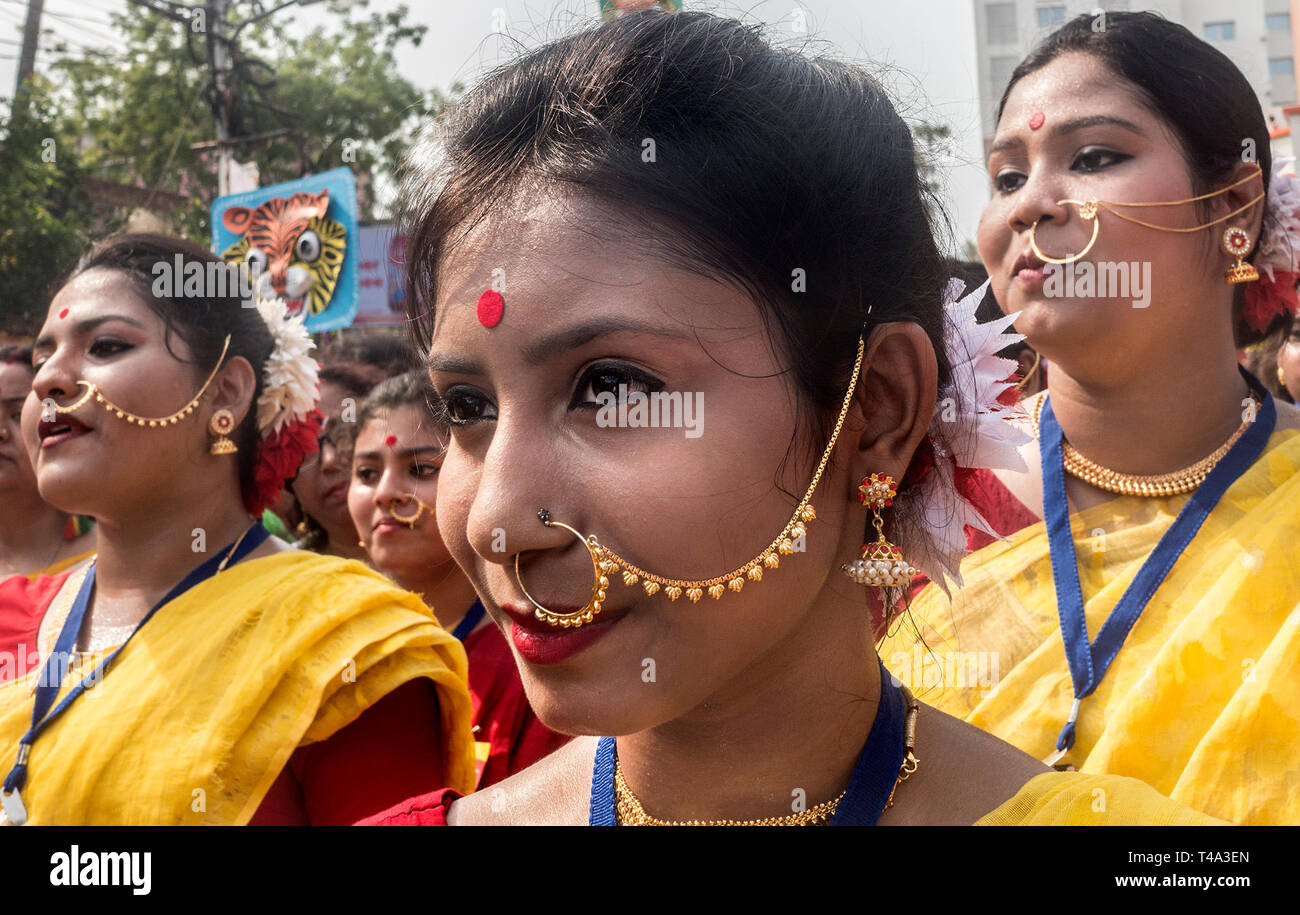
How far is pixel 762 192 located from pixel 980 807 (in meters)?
0.88

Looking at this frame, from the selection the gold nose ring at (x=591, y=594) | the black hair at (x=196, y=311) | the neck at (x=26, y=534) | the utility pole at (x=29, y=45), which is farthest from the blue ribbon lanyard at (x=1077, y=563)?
the utility pole at (x=29, y=45)

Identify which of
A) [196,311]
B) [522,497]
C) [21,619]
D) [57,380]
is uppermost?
[196,311]

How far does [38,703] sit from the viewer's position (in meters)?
3.11


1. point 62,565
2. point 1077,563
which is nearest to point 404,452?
point 62,565

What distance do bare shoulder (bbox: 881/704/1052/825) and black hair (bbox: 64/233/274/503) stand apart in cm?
247

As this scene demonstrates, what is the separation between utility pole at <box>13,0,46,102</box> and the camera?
11.6 metres

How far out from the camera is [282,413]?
360 cm

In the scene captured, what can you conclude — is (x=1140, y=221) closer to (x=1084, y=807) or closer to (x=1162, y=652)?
(x=1162, y=652)

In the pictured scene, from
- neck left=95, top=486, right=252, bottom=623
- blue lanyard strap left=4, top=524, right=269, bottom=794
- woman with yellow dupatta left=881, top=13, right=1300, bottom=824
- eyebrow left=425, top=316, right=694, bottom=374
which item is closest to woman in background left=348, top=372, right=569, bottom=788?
blue lanyard strap left=4, top=524, right=269, bottom=794

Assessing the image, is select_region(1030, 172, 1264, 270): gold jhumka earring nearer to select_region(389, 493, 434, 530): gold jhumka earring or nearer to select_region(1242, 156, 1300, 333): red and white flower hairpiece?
select_region(1242, 156, 1300, 333): red and white flower hairpiece

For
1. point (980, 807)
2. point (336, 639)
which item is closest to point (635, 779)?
point (980, 807)

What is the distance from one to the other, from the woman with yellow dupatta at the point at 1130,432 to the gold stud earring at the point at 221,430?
198cm

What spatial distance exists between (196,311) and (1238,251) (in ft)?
9.09

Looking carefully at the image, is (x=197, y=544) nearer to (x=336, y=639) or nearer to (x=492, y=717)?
(x=336, y=639)
